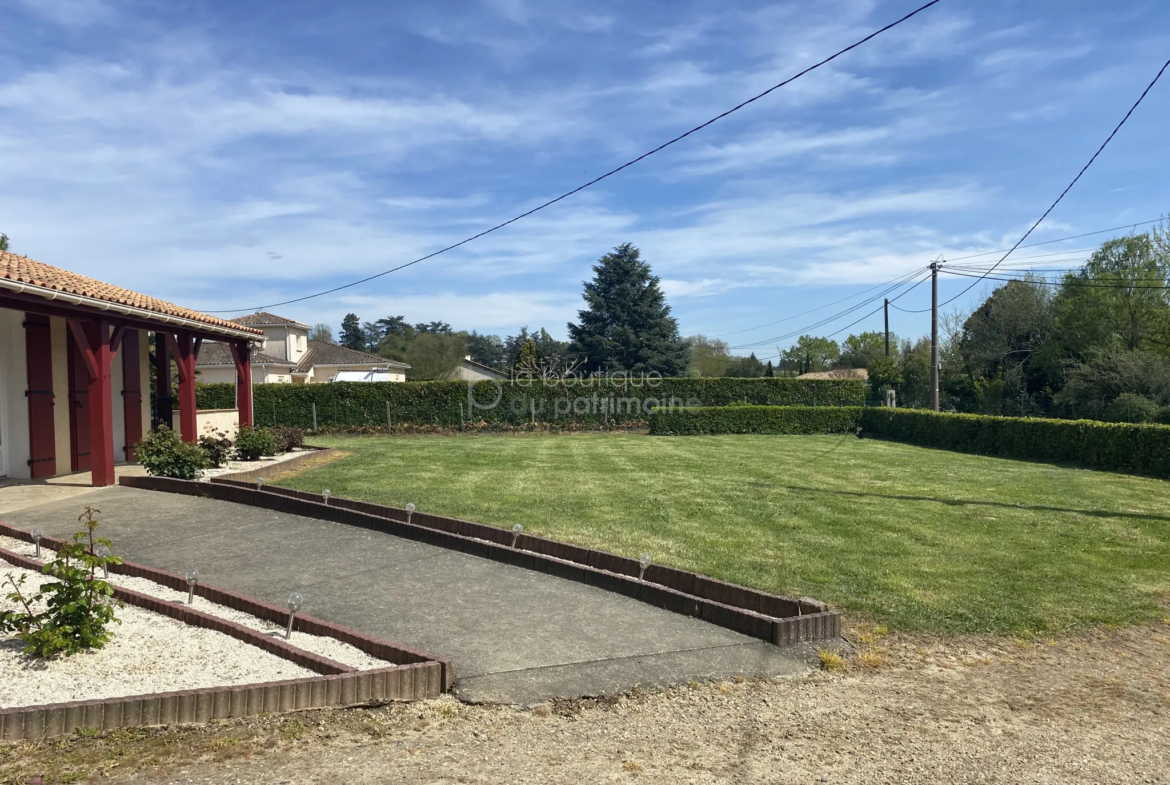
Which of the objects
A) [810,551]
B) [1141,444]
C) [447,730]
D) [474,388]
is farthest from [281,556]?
[474,388]

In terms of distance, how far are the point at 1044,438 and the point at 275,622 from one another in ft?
60.1

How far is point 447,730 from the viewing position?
391 centimetres

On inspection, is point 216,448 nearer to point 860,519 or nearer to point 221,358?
point 860,519

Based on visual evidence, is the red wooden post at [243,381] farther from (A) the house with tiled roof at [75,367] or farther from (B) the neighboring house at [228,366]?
(B) the neighboring house at [228,366]

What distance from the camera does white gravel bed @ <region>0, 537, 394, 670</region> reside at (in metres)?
4.65

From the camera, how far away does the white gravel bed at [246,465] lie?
491 inches

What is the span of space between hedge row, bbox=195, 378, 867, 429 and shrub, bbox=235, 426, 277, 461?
1113 cm

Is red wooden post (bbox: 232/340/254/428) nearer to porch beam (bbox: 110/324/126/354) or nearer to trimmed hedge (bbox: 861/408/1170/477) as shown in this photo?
porch beam (bbox: 110/324/126/354)

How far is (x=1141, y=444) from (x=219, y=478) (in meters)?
16.8

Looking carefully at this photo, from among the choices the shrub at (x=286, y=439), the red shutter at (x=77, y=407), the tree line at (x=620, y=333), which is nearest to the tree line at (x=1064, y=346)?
the tree line at (x=620, y=333)

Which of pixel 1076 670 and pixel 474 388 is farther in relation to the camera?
pixel 474 388

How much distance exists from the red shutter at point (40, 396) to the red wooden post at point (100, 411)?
1.28 m

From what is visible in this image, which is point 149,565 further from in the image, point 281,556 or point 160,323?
point 160,323

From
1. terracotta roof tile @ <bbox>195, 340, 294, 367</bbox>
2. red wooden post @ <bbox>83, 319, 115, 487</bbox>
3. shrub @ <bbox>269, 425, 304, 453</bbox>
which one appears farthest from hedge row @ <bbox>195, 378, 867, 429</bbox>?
red wooden post @ <bbox>83, 319, 115, 487</bbox>
